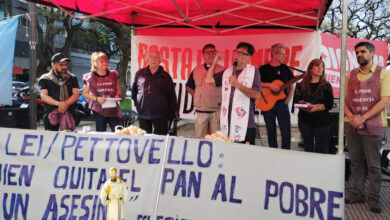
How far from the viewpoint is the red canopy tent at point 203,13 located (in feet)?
16.3

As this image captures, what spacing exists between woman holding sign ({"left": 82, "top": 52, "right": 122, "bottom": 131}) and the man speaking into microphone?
1584mm

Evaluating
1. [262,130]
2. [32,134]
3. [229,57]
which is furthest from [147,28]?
[262,130]

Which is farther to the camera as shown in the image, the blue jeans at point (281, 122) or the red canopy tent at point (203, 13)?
the blue jeans at point (281, 122)

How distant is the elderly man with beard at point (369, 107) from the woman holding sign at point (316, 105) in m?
0.26

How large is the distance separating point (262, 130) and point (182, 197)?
26.1 feet

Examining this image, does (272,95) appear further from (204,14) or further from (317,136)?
(204,14)

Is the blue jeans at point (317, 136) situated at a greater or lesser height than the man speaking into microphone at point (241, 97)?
lesser

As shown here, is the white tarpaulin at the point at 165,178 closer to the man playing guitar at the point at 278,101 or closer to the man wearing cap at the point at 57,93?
the man wearing cap at the point at 57,93

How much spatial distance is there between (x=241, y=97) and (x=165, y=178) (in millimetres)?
1742

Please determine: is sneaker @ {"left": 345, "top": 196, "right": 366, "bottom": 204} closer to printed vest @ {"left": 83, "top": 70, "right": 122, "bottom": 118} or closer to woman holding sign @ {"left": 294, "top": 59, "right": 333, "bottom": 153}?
woman holding sign @ {"left": 294, "top": 59, "right": 333, "bottom": 153}

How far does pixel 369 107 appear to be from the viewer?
4.09 meters

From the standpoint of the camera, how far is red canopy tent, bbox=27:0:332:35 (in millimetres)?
4980

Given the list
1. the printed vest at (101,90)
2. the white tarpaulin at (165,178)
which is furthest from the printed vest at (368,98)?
the printed vest at (101,90)

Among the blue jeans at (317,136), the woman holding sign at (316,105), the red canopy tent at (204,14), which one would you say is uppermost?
the red canopy tent at (204,14)
